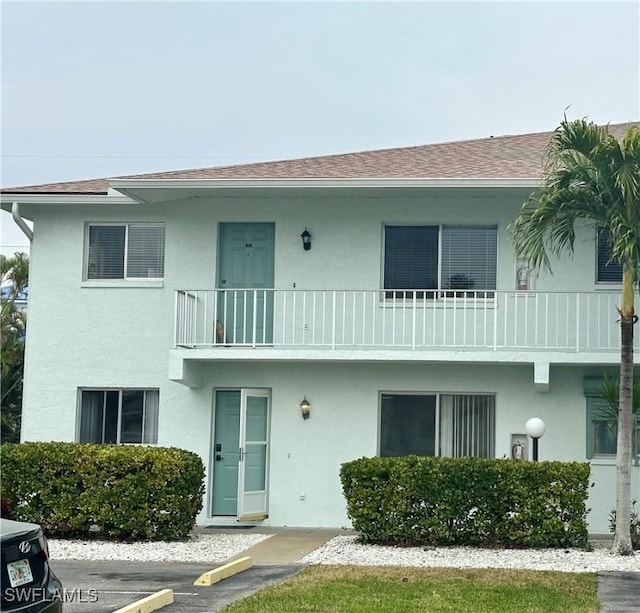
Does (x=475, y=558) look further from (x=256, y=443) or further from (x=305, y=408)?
(x=256, y=443)

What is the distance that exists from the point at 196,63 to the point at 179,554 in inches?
361

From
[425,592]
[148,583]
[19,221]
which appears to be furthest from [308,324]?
[425,592]

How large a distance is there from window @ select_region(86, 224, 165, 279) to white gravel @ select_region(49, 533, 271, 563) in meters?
4.94

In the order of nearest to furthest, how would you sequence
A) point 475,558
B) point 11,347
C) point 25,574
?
point 25,574 → point 475,558 → point 11,347

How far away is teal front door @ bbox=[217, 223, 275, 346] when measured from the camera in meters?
18.1

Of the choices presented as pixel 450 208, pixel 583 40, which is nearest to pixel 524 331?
pixel 450 208

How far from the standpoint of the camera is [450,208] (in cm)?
1775

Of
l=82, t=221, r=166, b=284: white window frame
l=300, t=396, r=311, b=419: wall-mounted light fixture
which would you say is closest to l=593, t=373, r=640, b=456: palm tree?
l=300, t=396, r=311, b=419: wall-mounted light fixture

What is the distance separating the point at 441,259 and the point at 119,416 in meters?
5.84

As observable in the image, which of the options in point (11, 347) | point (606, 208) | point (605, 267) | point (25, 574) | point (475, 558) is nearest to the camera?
point (25, 574)

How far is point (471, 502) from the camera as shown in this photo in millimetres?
14688

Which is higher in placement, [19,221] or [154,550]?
[19,221]

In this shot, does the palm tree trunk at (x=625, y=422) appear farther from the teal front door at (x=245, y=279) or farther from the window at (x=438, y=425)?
the teal front door at (x=245, y=279)

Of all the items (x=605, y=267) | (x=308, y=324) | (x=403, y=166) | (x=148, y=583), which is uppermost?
(x=403, y=166)
